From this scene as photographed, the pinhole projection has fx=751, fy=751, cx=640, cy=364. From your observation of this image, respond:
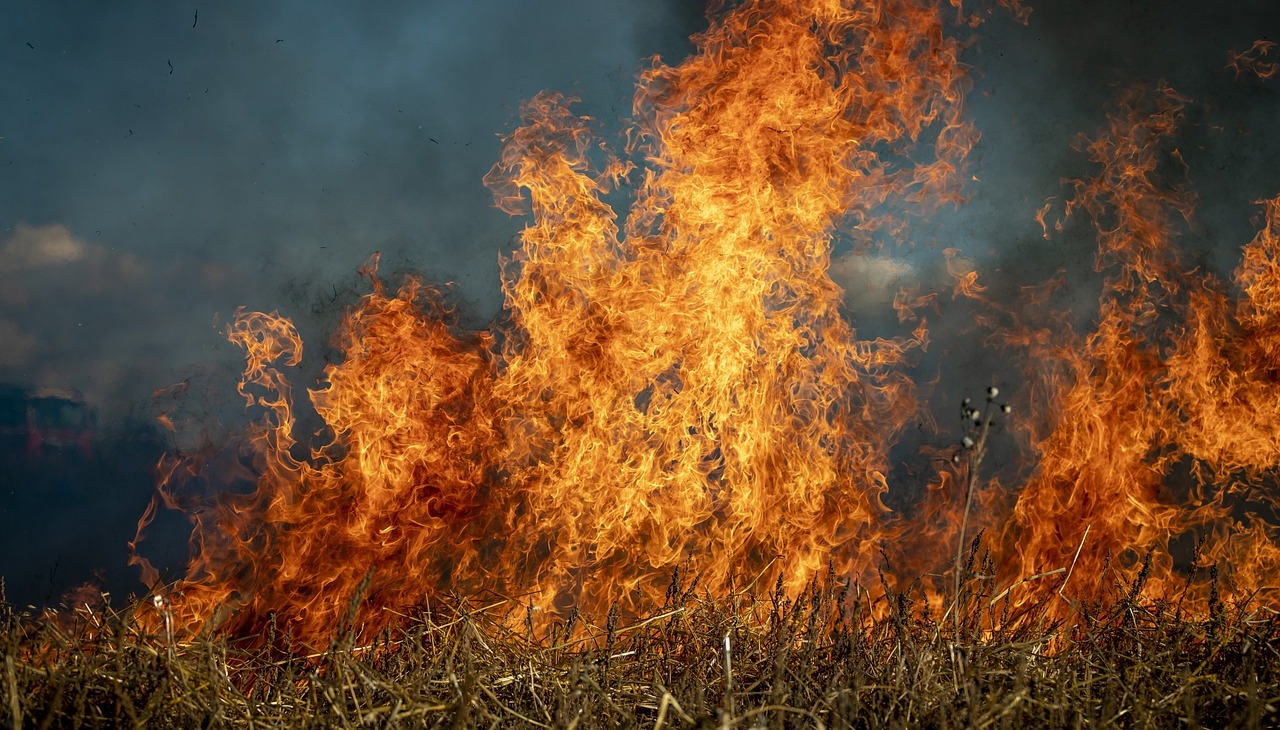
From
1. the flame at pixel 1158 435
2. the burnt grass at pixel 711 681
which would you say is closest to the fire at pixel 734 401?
the flame at pixel 1158 435

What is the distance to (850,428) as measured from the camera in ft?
25.8

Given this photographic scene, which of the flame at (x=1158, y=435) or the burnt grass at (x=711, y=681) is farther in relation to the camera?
the flame at (x=1158, y=435)

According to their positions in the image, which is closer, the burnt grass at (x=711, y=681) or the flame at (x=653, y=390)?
the burnt grass at (x=711, y=681)

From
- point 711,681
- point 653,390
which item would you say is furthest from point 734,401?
point 711,681

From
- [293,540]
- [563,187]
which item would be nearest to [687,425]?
[563,187]

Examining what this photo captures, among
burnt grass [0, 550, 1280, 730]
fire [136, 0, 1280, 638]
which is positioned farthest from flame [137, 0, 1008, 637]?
burnt grass [0, 550, 1280, 730]

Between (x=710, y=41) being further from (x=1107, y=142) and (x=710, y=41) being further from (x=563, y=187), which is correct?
(x=1107, y=142)

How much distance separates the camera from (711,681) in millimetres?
4191

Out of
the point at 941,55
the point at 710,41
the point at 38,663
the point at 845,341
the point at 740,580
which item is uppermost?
the point at 710,41

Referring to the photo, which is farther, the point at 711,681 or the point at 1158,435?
the point at 1158,435

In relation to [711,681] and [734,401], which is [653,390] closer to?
[734,401]

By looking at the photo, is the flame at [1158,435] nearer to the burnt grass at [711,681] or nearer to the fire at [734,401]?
the fire at [734,401]

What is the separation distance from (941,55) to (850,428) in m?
4.18

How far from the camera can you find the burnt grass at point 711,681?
3.14 m
